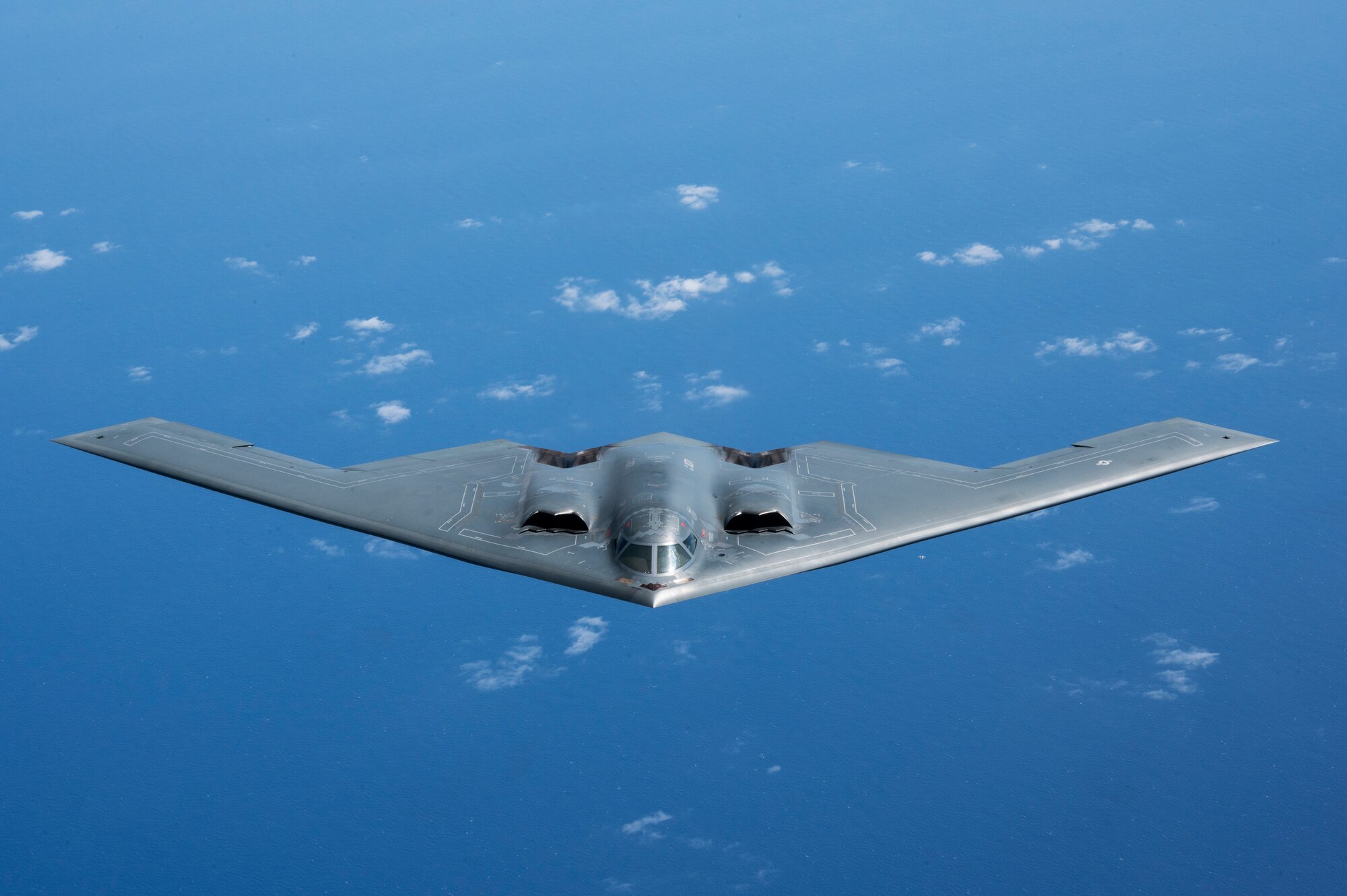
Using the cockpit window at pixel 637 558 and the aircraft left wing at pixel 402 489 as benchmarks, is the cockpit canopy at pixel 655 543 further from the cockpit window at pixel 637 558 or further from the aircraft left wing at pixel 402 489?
the aircraft left wing at pixel 402 489

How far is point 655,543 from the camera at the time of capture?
94.6 ft

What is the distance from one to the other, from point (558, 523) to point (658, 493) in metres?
2.08

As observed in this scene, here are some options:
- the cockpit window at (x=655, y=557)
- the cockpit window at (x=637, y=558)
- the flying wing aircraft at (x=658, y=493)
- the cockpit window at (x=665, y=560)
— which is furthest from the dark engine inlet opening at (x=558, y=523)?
the cockpit window at (x=665, y=560)

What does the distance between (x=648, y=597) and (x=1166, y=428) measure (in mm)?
12579

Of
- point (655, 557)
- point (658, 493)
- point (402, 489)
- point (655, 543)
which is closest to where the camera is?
point (655, 557)

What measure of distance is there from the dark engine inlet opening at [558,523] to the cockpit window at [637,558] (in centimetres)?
156

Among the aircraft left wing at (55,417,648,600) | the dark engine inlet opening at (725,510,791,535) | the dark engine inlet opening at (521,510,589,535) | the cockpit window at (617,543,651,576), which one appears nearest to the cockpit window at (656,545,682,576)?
the cockpit window at (617,543,651,576)

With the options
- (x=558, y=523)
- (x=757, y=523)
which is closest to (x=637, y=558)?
(x=558, y=523)

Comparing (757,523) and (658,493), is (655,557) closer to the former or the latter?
(658,493)

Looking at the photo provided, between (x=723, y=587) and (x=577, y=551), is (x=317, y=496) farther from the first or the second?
(x=723, y=587)

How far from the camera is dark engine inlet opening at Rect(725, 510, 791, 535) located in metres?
30.4

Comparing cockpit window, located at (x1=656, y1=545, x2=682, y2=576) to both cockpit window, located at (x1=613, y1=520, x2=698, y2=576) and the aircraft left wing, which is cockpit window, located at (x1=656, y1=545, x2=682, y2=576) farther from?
the aircraft left wing

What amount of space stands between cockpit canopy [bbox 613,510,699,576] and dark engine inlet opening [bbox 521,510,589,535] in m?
1.03

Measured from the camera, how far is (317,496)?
31.5 metres
